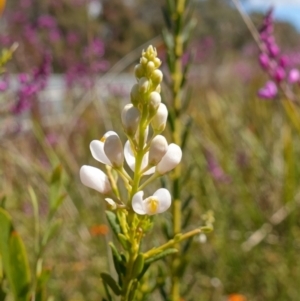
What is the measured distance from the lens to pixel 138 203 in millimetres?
366

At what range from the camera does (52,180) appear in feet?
1.72

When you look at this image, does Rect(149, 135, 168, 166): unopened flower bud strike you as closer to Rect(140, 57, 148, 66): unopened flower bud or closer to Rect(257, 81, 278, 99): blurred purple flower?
Rect(140, 57, 148, 66): unopened flower bud

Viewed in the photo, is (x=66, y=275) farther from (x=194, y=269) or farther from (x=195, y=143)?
(x=195, y=143)

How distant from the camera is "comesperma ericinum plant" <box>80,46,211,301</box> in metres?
0.38

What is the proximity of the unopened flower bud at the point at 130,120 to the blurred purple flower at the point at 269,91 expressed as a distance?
19.8 inches

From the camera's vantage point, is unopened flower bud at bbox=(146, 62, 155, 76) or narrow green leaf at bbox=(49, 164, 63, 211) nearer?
unopened flower bud at bbox=(146, 62, 155, 76)

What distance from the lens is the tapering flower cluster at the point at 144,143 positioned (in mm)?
376

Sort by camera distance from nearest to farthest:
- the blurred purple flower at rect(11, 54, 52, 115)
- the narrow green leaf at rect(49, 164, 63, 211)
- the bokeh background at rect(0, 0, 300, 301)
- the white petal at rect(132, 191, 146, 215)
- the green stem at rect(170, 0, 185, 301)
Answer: the white petal at rect(132, 191, 146, 215)
the narrow green leaf at rect(49, 164, 63, 211)
the green stem at rect(170, 0, 185, 301)
the blurred purple flower at rect(11, 54, 52, 115)
the bokeh background at rect(0, 0, 300, 301)

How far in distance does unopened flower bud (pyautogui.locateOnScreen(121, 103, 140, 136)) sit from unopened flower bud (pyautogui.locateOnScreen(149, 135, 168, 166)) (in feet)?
0.06

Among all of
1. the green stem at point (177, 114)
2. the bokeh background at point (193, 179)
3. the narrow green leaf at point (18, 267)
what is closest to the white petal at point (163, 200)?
the narrow green leaf at point (18, 267)

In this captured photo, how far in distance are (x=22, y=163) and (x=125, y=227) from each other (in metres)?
1.09

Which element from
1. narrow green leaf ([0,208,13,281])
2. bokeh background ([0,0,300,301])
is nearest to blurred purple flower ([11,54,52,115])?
bokeh background ([0,0,300,301])

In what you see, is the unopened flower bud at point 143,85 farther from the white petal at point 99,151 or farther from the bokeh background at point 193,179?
the bokeh background at point 193,179

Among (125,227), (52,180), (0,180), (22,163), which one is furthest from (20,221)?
(125,227)
